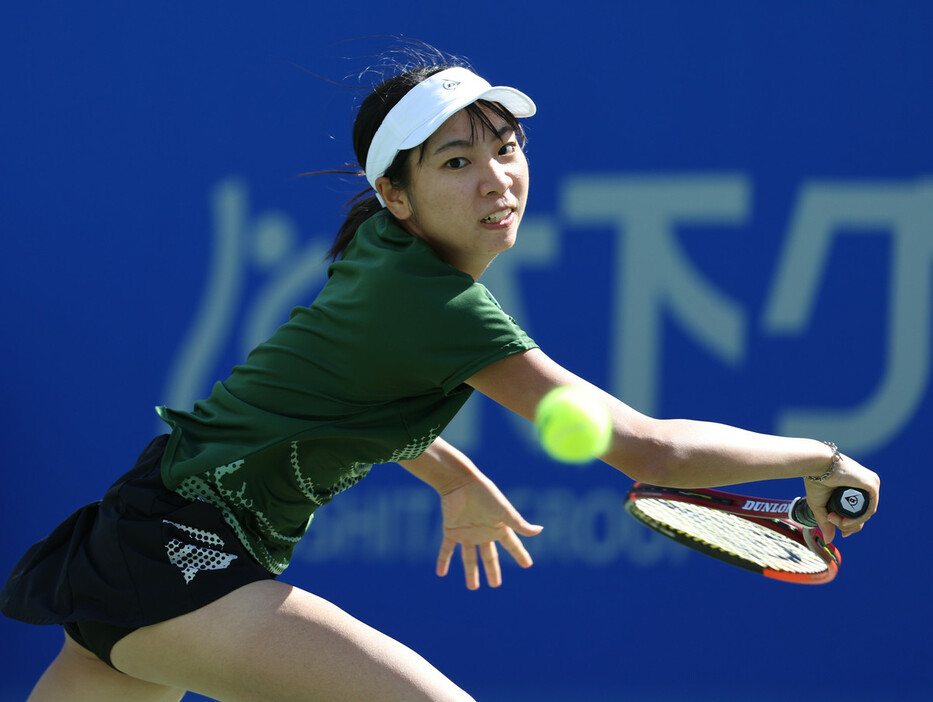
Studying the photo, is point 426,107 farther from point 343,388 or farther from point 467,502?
point 467,502

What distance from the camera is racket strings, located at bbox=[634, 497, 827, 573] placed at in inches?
87.9

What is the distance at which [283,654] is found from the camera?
1.62 m

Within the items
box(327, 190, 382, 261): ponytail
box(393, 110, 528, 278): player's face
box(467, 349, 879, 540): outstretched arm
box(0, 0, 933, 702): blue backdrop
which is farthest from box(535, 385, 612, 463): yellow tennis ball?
box(0, 0, 933, 702): blue backdrop

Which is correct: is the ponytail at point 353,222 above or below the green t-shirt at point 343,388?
above

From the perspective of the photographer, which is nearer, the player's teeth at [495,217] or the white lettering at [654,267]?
the player's teeth at [495,217]

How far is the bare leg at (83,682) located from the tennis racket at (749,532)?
0.94 metres

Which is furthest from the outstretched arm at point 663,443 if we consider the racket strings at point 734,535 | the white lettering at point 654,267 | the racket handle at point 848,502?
the white lettering at point 654,267

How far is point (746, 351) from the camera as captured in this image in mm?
3277

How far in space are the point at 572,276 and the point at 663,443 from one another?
1.66 m

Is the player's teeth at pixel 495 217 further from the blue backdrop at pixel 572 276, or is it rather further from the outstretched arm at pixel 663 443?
the blue backdrop at pixel 572 276

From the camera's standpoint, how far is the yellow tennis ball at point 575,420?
164 centimetres

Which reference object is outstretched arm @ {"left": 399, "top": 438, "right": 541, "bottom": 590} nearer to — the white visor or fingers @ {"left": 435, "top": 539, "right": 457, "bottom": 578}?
fingers @ {"left": 435, "top": 539, "right": 457, "bottom": 578}

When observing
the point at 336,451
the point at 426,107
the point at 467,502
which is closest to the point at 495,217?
the point at 426,107

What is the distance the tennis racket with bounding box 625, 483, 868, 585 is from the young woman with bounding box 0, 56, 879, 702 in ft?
0.78
